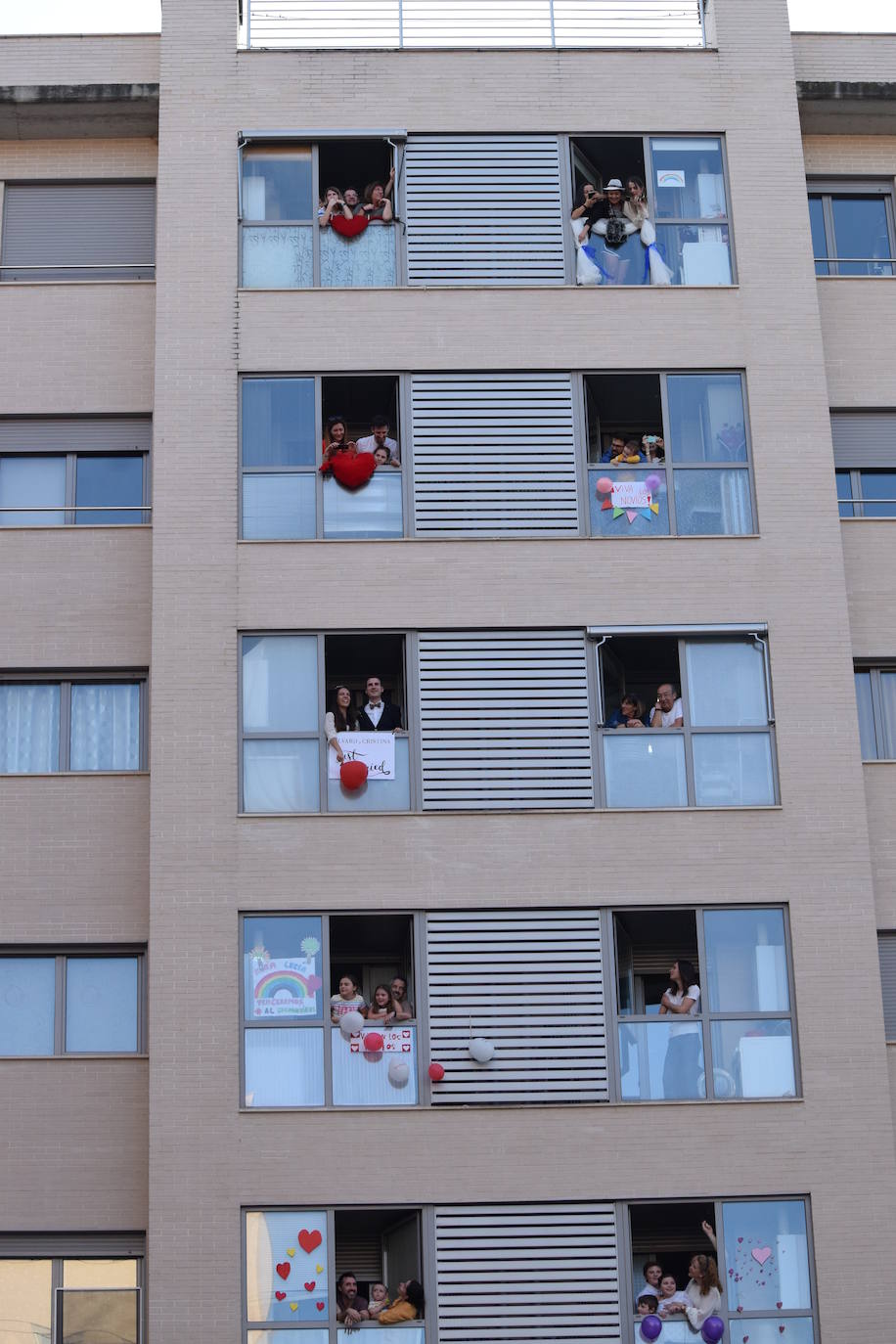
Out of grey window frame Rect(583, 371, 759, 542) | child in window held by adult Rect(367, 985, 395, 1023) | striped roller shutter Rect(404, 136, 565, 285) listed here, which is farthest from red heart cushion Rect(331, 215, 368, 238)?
child in window held by adult Rect(367, 985, 395, 1023)

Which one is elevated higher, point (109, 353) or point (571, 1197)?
point (109, 353)

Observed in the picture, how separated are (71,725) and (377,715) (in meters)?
3.58

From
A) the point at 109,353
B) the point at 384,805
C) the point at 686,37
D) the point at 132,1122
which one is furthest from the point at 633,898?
the point at 686,37

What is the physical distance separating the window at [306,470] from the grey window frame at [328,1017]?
13.8 feet

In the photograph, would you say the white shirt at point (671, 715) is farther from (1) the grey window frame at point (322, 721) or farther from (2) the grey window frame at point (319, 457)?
(2) the grey window frame at point (319, 457)

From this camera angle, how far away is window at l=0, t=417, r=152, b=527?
73.5 ft

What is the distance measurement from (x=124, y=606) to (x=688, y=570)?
20.6 feet

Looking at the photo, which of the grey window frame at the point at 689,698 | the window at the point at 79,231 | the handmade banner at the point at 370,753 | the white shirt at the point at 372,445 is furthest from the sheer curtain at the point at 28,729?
the grey window frame at the point at 689,698

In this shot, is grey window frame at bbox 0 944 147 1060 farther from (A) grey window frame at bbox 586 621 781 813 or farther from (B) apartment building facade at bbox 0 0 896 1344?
(A) grey window frame at bbox 586 621 781 813

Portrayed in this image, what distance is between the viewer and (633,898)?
20.1 meters

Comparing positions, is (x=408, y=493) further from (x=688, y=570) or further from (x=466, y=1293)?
(x=466, y=1293)

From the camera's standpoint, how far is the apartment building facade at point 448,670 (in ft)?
63.1

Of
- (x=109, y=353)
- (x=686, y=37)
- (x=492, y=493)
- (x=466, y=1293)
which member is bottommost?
(x=466, y=1293)

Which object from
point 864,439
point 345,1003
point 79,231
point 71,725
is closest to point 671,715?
point 864,439
